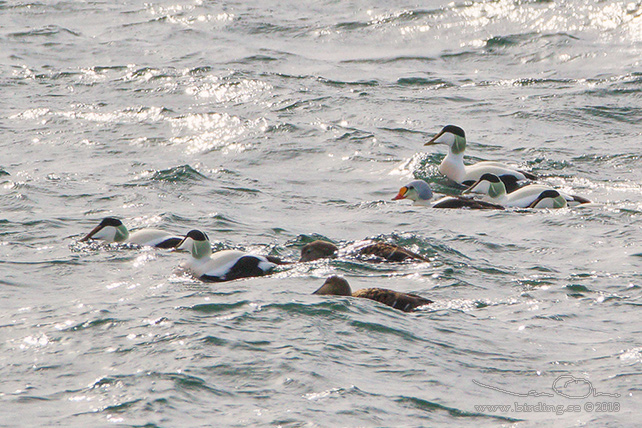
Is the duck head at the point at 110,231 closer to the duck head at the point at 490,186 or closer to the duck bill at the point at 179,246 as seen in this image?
the duck bill at the point at 179,246

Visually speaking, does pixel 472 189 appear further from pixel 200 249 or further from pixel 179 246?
pixel 200 249

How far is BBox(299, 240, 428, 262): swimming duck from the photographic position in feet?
34.3

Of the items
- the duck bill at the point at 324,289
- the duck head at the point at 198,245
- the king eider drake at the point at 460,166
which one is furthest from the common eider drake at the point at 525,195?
the duck bill at the point at 324,289

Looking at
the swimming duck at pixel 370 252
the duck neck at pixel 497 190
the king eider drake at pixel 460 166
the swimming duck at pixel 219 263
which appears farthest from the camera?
the king eider drake at pixel 460 166

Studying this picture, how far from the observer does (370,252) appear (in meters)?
10.6

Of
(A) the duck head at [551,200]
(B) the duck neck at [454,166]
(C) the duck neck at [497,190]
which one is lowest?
(B) the duck neck at [454,166]

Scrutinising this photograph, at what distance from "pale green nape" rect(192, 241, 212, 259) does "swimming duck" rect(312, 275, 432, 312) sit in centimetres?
159

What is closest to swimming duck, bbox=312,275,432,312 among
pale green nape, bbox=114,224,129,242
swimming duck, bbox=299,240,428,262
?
swimming duck, bbox=299,240,428,262

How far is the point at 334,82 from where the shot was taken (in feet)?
71.1

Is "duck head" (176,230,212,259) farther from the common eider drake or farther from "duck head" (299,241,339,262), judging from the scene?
the common eider drake

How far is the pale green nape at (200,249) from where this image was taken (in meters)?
10.3

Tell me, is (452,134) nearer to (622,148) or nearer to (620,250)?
(622,148)

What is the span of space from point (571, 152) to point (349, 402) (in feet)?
35.4

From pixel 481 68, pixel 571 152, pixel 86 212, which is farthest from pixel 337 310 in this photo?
pixel 481 68
